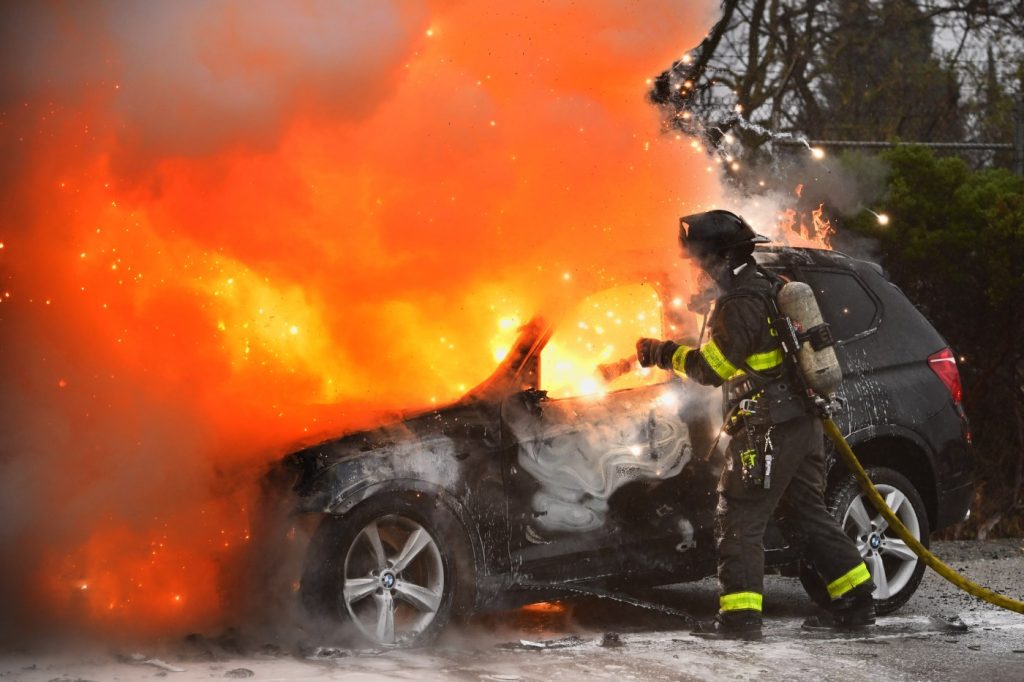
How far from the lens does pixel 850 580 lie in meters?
6.66

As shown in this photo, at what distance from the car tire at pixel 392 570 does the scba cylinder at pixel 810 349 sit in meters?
1.74

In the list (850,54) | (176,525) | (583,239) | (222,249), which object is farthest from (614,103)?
(850,54)

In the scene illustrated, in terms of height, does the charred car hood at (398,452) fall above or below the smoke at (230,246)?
below

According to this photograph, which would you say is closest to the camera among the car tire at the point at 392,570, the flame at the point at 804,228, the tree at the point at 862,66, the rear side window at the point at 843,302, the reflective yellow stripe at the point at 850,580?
the car tire at the point at 392,570

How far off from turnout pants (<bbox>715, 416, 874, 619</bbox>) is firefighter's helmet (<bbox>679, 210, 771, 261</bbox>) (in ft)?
2.74

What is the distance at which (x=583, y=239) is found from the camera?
694 centimetres

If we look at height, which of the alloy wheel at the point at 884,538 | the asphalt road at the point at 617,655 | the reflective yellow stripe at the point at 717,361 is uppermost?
the reflective yellow stripe at the point at 717,361

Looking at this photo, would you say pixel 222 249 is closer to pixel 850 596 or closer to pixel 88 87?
pixel 88 87

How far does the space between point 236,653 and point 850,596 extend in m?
2.88

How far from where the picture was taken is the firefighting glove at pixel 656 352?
20.7ft

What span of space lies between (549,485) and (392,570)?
32.0 inches

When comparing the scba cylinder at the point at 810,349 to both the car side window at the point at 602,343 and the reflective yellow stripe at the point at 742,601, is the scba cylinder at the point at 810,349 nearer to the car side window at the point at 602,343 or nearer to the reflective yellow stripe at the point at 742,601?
the car side window at the point at 602,343

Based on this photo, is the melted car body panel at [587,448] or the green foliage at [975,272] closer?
the melted car body panel at [587,448]

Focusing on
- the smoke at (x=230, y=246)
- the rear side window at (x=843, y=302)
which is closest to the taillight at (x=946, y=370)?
the rear side window at (x=843, y=302)
